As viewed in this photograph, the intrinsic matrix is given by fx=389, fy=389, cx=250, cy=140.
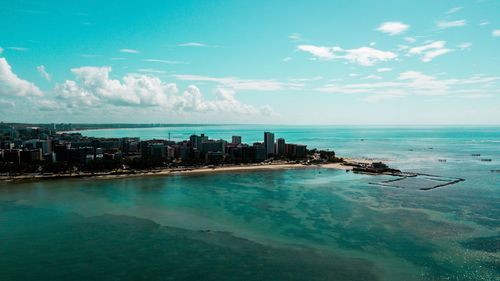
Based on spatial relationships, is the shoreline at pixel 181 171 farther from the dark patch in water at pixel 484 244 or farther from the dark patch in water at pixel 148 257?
the dark patch in water at pixel 484 244

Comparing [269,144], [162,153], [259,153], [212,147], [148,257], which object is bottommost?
[148,257]

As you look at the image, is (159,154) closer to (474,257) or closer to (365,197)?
(365,197)

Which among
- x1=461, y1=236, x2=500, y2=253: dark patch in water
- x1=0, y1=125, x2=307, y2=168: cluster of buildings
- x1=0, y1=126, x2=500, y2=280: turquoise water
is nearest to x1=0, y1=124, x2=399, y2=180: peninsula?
x1=0, y1=125, x2=307, y2=168: cluster of buildings

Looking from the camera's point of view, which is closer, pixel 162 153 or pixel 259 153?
pixel 162 153

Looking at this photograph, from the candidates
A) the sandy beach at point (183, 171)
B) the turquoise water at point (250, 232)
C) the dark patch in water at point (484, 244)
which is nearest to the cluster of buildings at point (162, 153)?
the sandy beach at point (183, 171)

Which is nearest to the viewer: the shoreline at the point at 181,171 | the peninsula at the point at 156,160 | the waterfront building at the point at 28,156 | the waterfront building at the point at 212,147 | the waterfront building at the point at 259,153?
the shoreline at the point at 181,171

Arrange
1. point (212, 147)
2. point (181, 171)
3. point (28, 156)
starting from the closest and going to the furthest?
1. point (181, 171)
2. point (28, 156)
3. point (212, 147)

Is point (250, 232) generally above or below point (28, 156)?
below

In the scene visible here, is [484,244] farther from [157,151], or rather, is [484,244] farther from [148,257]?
[157,151]

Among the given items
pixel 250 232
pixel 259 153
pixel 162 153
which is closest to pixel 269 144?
pixel 259 153
